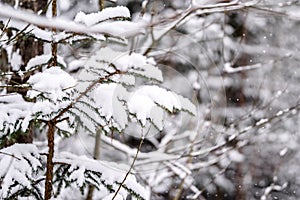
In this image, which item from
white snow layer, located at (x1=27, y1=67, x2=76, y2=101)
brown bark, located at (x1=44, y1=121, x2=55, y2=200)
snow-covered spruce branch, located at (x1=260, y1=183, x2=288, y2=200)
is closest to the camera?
white snow layer, located at (x1=27, y1=67, x2=76, y2=101)

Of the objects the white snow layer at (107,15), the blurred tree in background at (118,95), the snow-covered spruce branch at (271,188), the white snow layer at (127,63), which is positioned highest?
the white snow layer at (107,15)

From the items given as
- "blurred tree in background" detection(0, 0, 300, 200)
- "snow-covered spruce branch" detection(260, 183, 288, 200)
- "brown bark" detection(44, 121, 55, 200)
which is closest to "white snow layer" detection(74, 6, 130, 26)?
"blurred tree in background" detection(0, 0, 300, 200)

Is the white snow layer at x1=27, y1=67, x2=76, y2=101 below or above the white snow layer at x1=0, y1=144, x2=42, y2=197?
below

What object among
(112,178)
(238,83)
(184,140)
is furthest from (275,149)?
(112,178)

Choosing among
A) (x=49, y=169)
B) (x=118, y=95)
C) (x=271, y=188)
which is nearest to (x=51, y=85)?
(x=118, y=95)

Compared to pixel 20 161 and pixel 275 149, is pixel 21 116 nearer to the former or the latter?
pixel 20 161

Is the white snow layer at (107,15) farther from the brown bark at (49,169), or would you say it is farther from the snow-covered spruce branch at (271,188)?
the snow-covered spruce branch at (271,188)

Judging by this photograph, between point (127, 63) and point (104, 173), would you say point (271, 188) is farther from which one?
point (127, 63)

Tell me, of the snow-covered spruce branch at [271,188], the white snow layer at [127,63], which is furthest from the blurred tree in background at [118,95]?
the snow-covered spruce branch at [271,188]

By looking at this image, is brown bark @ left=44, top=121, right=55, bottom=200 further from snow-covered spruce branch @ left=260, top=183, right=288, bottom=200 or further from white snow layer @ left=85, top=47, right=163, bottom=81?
snow-covered spruce branch @ left=260, top=183, right=288, bottom=200

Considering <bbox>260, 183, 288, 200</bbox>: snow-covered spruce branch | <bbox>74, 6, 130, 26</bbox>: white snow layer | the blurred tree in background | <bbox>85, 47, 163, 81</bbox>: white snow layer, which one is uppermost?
<bbox>74, 6, 130, 26</bbox>: white snow layer

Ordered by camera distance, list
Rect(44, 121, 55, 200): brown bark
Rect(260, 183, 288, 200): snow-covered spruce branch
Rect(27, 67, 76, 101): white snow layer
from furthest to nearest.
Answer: Rect(260, 183, 288, 200): snow-covered spruce branch, Rect(44, 121, 55, 200): brown bark, Rect(27, 67, 76, 101): white snow layer

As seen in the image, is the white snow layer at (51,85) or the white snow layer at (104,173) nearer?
the white snow layer at (51,85)

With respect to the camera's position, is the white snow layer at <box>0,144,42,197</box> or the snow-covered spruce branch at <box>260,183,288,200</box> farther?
the snow-covered spruce branch at <box>260,183,288,200</box>
